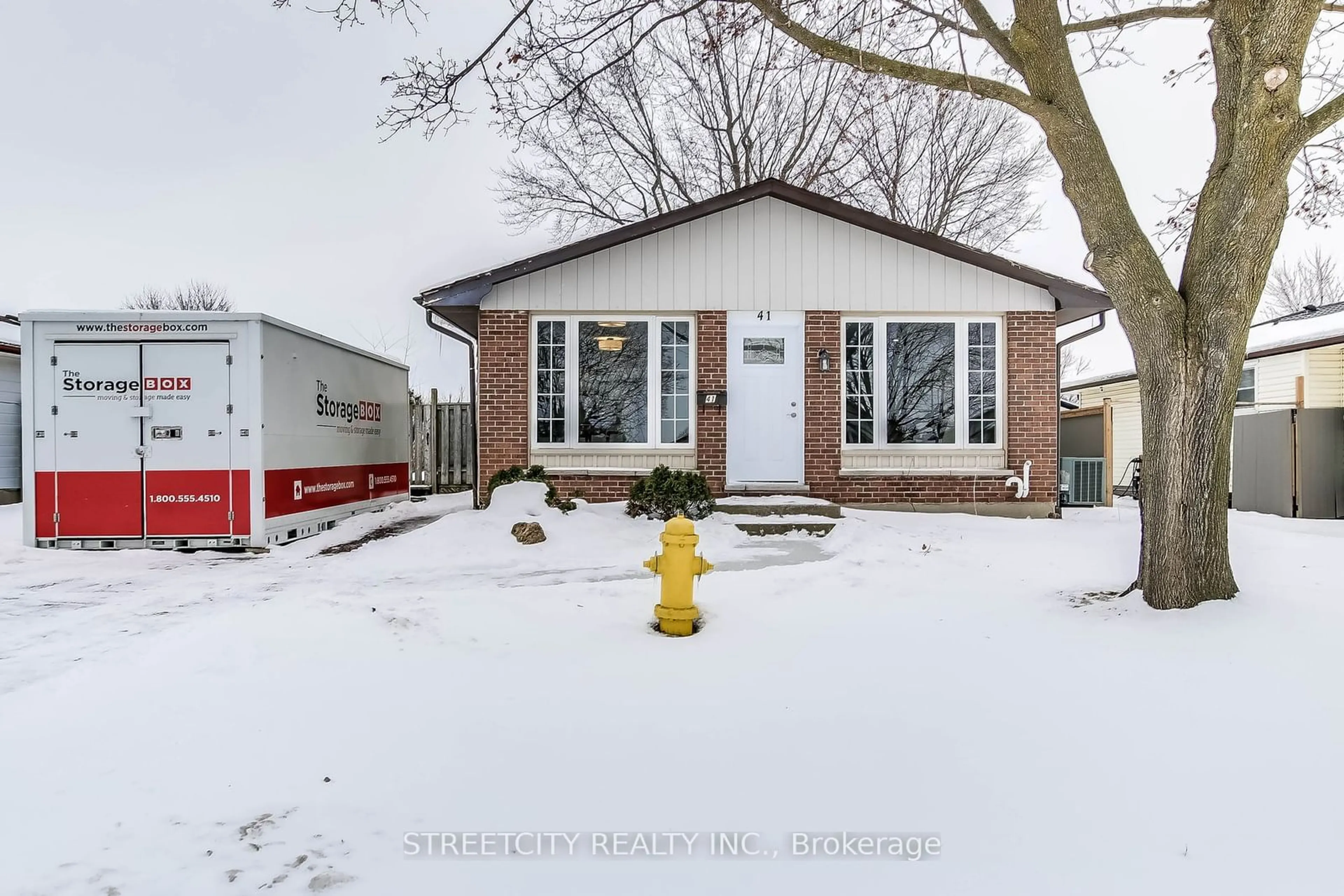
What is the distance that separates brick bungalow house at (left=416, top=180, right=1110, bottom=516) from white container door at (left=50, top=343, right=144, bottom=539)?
12.5ft

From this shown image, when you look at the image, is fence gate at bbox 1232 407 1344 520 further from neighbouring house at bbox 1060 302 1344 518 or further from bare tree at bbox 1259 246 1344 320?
bare tree at bbox 1259 246 1344 320

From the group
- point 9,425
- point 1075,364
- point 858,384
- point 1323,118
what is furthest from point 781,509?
point 1075,364

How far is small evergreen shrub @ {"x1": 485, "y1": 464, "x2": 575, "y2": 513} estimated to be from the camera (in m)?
8.31

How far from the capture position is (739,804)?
225cm

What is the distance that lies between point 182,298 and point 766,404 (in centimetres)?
3805

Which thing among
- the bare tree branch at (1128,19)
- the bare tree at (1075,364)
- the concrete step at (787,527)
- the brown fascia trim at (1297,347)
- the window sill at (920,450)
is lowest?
the concrete step at (787,527)

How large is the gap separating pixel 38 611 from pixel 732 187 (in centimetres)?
1789

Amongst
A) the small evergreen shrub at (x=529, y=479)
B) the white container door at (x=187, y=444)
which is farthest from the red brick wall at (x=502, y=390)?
the white container door at (x=187, y=444)

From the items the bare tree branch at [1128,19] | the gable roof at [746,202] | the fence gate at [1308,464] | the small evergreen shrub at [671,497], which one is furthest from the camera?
the fence gate at [1308,464]

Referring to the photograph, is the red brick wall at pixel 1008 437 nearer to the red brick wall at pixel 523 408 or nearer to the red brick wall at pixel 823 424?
the red brick wall at pixel 823 424

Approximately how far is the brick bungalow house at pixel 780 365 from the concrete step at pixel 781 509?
775mm

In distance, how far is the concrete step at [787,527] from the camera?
8.06m

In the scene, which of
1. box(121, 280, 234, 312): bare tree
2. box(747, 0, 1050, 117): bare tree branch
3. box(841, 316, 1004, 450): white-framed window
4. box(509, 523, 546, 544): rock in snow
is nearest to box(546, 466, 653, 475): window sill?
box(509, 523, 546, 544): rock in snow

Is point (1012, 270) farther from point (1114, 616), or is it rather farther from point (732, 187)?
point (732, 187)
